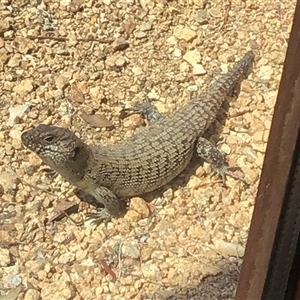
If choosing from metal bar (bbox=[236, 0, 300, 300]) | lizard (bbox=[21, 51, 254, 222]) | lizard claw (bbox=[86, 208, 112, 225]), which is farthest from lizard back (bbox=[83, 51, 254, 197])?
metal bar (bbox=[236, 0, 300, 300])

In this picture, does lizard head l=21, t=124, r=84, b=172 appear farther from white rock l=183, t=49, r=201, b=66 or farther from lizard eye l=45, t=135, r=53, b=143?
white rock l=183, t=49, r=201, b=66

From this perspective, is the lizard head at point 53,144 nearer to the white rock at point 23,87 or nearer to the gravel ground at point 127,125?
the gravel ground at point 127,125

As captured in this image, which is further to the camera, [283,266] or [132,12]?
[132,12]

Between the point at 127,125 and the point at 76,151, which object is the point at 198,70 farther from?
the point at 76,151

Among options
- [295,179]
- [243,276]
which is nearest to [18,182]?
[243,276]

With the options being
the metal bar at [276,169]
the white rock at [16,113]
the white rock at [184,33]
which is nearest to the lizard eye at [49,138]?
the white rock at [16,113]

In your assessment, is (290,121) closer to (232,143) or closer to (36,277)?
(36,277)
